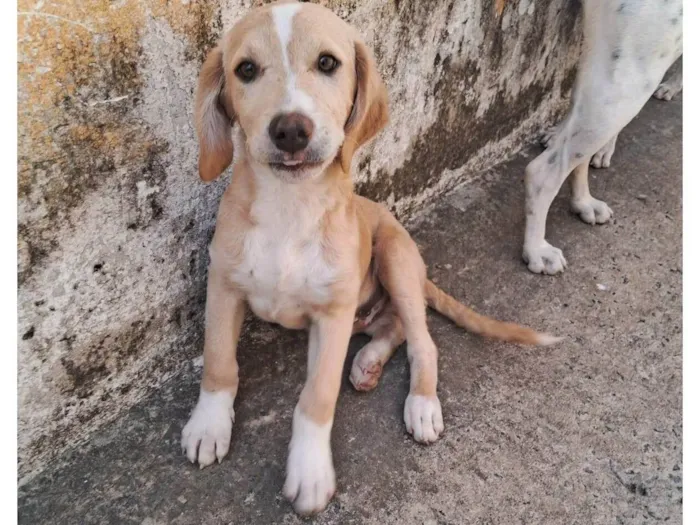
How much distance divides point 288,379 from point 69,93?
1418mm

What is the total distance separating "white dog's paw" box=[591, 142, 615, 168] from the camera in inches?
159

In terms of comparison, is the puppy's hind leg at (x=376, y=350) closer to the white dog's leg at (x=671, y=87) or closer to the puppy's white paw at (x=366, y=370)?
the puppy's white paw at (x=366, y=370)

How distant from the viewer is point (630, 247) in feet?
11.5

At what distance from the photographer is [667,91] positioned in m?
4.85

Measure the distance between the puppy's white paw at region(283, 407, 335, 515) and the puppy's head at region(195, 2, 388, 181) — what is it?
929 mm

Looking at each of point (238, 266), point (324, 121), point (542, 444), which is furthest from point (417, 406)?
point (324, 121)

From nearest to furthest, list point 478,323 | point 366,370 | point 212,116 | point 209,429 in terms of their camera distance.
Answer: point 212,116, point 209,429, point 366,370, point 478,323

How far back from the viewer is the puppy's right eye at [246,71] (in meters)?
1.90

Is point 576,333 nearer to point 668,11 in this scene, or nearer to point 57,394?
point 668,11

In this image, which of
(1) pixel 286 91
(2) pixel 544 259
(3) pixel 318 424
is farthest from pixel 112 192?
(2) pixel 544 259

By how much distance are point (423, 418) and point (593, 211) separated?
1.96m

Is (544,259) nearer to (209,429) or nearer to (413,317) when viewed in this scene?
(413,317)

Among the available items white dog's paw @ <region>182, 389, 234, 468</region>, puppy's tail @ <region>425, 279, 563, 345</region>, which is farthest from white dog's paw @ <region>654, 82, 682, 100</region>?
white dog's paw @ <region>182, 389, 234, 468</region>

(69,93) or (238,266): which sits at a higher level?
(69,93)
